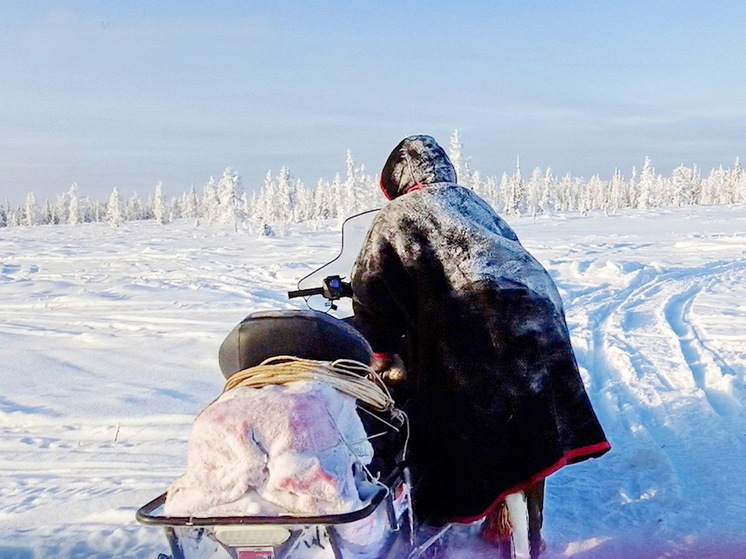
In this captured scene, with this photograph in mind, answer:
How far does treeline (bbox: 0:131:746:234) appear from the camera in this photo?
231 feet

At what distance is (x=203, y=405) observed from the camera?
217 inches

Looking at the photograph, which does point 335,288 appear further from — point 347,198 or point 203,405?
point 347,198

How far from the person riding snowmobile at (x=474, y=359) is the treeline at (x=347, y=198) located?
56016 millimetres

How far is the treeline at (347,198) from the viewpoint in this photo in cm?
7041

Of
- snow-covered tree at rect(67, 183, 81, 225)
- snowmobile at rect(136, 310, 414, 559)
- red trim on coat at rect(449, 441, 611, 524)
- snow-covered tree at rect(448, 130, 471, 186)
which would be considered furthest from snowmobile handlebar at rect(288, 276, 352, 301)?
snow-covered tree at rect(67, 183, 81, 225)

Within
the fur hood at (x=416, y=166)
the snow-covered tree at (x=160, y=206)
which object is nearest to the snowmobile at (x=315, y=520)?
the fur hood at (x=416, y=166)

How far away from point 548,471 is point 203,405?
11.3 feet

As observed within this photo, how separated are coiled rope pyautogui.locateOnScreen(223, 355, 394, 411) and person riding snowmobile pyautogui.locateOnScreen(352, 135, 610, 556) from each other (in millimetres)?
428

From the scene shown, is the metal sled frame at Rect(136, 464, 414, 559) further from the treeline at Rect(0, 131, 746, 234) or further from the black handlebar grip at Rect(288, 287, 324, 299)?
the treeline at Rect(0, 131, 746, 234)

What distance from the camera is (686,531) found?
3291 millimetres

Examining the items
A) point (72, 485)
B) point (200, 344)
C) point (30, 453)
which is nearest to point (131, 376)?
point (200, 344)

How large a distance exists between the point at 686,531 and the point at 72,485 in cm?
323

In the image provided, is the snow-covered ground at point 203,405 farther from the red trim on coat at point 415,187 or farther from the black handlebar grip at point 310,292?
the red trim on coat at point 415,187

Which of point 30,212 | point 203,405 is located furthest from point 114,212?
point 203,405
